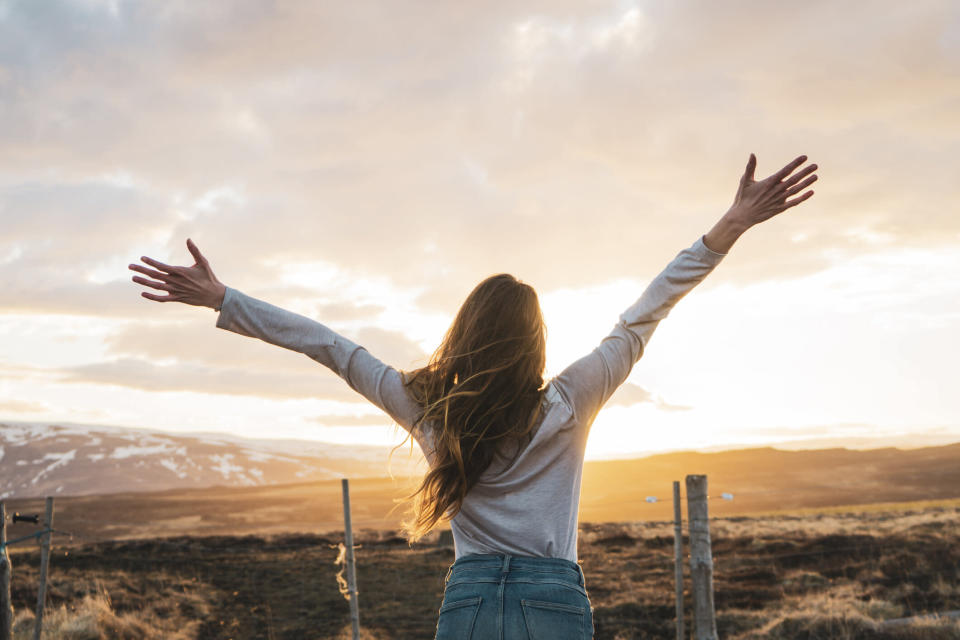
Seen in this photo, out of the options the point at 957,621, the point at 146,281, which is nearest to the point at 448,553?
the point at 957,621

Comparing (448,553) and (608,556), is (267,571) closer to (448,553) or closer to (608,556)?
(448,553)

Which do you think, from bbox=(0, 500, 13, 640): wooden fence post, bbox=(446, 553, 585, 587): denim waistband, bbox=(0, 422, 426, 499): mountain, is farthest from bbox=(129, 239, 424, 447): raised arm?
bbox=(0, 422, 426, 499): mountain

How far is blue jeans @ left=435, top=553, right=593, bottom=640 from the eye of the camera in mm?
1530

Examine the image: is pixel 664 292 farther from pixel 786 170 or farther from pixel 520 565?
pixel 520 565

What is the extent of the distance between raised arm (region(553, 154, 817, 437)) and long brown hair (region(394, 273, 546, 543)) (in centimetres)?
11

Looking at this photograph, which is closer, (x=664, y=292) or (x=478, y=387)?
(x=478, y=387)

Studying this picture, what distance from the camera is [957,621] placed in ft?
26.0

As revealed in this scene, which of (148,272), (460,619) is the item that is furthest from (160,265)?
(460,619)

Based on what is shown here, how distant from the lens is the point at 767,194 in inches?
72.9

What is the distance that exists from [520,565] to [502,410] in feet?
1.17

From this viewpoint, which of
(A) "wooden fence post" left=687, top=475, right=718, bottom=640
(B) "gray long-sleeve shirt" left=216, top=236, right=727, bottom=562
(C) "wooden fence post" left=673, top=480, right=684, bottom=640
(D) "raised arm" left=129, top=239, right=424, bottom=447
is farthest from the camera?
(C) "wooden fence post" left=673, top=480, right=684, bottom=640

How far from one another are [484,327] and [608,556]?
21.7m

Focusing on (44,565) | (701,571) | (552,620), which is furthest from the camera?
(44,565)

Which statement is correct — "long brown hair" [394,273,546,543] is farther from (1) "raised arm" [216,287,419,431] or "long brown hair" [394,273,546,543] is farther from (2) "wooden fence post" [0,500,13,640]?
(2) "wooden fence post" [0,500,13,640]
